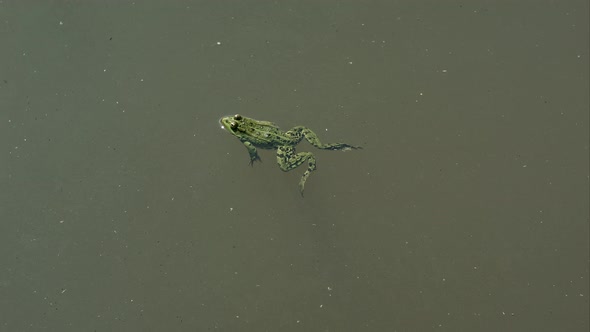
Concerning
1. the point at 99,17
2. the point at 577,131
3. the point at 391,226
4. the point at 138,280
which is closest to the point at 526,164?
the point at 577,131

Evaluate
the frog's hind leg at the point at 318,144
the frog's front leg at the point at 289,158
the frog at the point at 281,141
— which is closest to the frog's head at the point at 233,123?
the frog at the point at 281,141

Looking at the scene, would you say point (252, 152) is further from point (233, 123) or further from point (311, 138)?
point (311, 138)

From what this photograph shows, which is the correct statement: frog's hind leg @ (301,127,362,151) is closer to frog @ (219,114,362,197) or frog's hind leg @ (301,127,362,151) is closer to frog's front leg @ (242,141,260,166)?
frog @ (219,114,362,197)

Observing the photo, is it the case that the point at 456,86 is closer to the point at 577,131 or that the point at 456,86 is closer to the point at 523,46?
the point at 523,46

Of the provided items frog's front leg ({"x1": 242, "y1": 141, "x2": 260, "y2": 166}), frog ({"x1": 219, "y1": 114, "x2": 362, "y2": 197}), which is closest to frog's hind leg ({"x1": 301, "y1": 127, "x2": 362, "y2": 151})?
frog ({"x1": 219, "y1": 114, "x2": 362, "y2": 197})

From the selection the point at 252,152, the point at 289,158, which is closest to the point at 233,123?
the point at 252,152

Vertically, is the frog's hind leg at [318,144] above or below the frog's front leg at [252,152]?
above

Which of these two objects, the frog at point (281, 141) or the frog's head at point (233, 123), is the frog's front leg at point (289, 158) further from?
the frog's head at point (233, 123)
